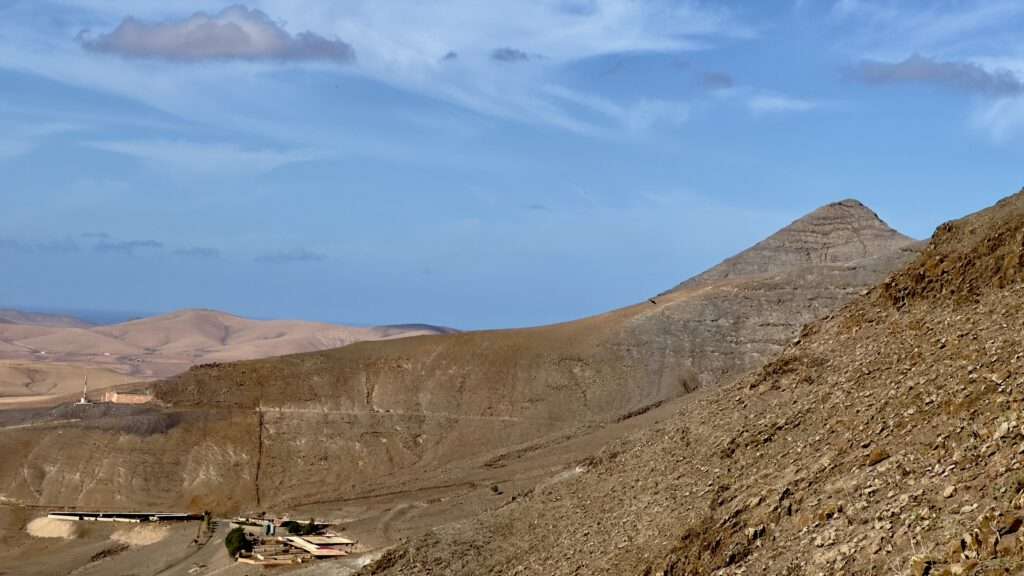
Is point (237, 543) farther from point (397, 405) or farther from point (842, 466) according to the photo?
point (842, 466)

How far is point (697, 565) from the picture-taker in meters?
20.0

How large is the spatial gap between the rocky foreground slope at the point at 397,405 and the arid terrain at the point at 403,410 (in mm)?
94

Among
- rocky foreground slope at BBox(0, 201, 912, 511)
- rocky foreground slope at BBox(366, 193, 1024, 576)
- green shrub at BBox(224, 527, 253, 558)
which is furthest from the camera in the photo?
rocky foreground slope at BBox(0, 201, 912, 511)

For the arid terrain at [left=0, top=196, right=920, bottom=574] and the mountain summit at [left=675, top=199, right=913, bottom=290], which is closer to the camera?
the arid terrain at [left=0, top=196, right=920, bottom=574]

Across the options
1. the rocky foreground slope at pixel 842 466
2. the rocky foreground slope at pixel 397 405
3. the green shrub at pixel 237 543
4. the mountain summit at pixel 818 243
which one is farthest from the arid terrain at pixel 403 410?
the rocky foreground slope at pixel 842 466

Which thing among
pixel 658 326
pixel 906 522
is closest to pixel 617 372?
pixel 658 326

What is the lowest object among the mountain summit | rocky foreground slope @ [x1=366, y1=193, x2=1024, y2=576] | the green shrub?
the green shrub

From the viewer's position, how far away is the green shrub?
3944cm

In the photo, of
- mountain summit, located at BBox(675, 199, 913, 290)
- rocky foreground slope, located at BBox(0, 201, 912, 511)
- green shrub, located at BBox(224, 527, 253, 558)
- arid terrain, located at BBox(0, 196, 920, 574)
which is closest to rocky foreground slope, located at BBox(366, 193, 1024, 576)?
green shrub, located at BBox(224, 527, 253, 558)

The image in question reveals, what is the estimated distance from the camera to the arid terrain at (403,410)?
180ft

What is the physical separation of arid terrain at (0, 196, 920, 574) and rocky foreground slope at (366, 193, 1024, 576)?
773 inches

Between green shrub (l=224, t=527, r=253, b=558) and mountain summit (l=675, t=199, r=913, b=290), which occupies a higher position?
mountain summit (l=675, t=199, r=913, b=290)

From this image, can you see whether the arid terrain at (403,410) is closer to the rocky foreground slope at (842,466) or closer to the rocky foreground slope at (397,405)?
the rocky foreground slope at (397,405)

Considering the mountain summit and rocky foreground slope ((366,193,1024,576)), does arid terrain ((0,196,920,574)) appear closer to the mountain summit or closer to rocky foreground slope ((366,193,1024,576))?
the mountain summit
